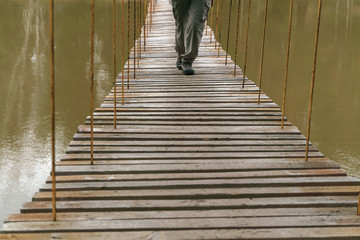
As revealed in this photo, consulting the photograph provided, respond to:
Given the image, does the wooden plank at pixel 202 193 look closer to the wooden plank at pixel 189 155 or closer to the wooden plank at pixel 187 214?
the wooden plank at pixel 187 214

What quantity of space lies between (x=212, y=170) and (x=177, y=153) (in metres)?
0.23

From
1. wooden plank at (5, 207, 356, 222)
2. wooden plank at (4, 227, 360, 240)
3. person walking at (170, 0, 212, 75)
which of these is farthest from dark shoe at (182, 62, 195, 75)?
wooden plank at (4, 227, 360, 240)

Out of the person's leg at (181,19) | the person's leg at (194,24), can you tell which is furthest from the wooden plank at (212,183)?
the person's leg at (181,19)

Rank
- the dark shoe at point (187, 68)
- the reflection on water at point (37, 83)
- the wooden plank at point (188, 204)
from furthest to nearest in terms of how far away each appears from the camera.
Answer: the reflection on water at point (37, 83) → the dark shoe at point (187, 68) → the wooden plank at point (188, 204)

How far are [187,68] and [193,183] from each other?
1.88m

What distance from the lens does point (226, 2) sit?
1496 centimetres

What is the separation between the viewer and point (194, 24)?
3.41 metres

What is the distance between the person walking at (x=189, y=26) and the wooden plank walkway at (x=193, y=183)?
771 mm

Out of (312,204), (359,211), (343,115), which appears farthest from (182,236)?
(343,115)

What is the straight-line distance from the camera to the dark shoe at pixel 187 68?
3617mm

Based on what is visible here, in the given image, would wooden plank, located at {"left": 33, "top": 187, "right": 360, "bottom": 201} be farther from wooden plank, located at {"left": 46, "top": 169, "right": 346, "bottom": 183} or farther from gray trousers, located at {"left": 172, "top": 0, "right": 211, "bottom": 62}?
gray trousers, located at {"left": 172, "top": 0, "right": 211, "bottom": 62}

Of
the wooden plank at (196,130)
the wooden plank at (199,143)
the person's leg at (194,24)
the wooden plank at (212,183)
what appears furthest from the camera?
the person's leg at (194,24)

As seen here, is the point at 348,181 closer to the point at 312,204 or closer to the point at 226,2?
the point at 312,204

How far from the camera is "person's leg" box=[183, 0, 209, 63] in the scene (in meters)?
3.40
